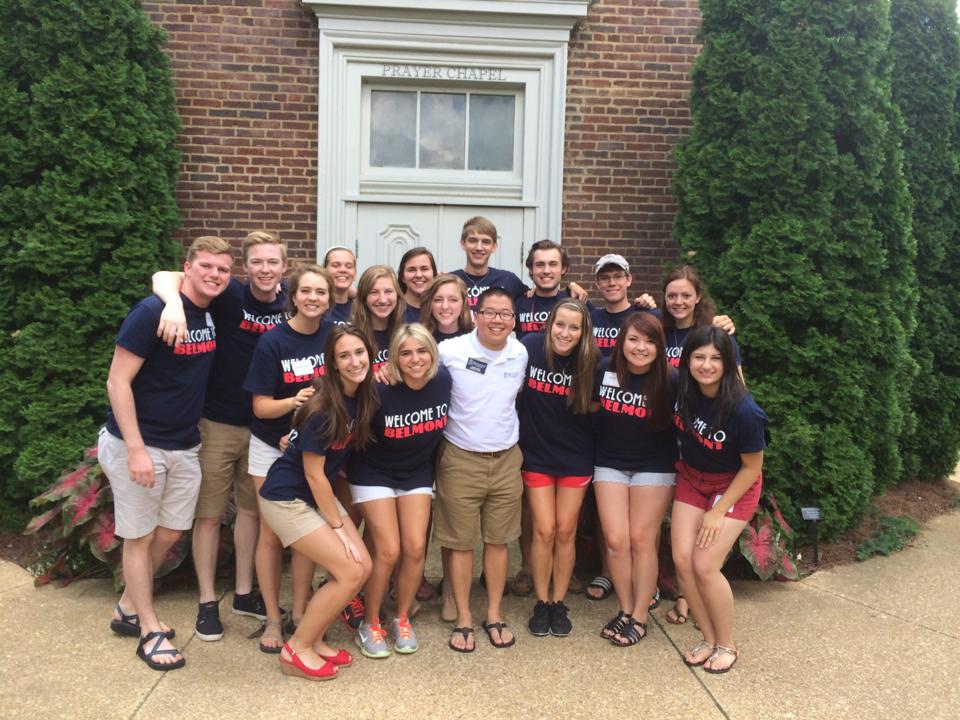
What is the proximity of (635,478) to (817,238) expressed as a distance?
7.18 ft

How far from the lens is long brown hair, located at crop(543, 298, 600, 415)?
3.67m

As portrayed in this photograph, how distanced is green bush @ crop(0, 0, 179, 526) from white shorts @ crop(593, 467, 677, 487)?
330cm

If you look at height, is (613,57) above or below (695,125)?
above

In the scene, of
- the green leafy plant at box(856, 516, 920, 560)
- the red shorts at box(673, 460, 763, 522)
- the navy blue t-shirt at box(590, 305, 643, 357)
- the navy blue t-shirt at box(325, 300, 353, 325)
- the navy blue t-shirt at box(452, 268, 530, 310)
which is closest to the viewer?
the red shorts at box(673, 460, 763, 522)

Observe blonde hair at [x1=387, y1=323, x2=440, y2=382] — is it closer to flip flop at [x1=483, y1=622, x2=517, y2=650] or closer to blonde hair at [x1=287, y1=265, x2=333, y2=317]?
blonde hair at [x1=287, y1=265, x2=333, y2=317]

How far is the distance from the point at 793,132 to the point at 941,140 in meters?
2.20

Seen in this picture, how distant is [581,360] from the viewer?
3.68 m

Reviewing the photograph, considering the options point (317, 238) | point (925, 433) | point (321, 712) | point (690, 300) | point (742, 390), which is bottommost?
point (321, 712)

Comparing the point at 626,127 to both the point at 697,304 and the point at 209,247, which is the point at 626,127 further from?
the point at 209,247

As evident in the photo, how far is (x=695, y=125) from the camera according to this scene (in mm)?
5352

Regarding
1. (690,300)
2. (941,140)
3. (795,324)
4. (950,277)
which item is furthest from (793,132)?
(950,277)

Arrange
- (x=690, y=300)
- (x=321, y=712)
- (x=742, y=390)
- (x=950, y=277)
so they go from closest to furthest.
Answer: (x=321, y=712) < (x=742, y=390) < (x=690, y=300) < (x=950, y=277)

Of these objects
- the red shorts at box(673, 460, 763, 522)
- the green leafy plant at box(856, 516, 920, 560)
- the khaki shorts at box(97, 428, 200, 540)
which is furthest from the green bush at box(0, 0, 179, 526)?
the green leafy plant at box(856, 516, 920, 560)

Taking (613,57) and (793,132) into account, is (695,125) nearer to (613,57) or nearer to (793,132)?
(793,132)
